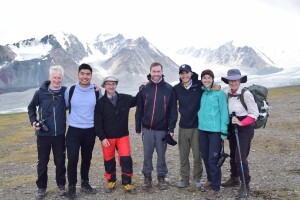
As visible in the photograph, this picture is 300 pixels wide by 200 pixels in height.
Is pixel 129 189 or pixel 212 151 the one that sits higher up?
pixel 212 151

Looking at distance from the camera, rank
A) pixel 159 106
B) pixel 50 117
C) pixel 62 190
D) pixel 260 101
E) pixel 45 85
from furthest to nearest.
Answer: pixel 62 190 < pixel 159 106 < pixel 45 85 < pixel 50 117 < pixel 260 101

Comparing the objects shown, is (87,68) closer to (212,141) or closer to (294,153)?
(212,141)

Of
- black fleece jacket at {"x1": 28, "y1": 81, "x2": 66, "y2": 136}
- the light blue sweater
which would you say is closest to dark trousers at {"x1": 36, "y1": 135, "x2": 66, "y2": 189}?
black fleece jacket at {"x1": 28, "y1": 81, "x2": 66, "y2": 136}

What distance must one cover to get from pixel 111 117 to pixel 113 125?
0.25 meters

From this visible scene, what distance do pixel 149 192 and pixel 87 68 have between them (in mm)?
4264

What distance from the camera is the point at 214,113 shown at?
9.53 m

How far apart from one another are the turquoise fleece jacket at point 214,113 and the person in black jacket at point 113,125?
2.25 metres

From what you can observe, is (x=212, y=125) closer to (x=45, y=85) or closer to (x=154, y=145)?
(x=154, y=145)

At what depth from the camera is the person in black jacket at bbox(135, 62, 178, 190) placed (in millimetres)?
10195

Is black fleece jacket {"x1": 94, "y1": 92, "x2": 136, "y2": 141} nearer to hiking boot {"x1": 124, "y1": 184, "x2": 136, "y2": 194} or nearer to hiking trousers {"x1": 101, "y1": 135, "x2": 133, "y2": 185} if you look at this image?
hiking trousers {"x1": 101, "y1": 135, "x2": 133, "y2": 185}

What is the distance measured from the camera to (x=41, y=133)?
32.2 ft

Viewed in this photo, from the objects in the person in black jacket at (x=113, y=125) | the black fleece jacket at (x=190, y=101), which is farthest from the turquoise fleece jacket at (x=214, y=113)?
the person in black jacket at (x=113, y=125)

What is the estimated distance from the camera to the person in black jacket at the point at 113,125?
9.99 meters

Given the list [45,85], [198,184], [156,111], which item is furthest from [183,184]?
[45,85]
